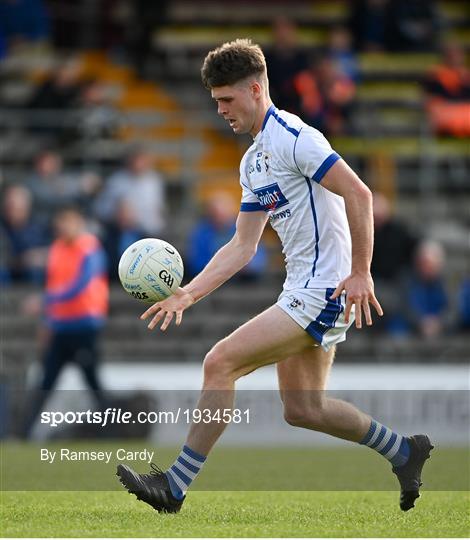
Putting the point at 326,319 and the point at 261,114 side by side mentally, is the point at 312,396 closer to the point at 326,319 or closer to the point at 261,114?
the point at 326,319

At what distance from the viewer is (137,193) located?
57.2ft

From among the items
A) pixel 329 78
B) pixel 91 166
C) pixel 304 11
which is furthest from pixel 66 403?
pixel 304 11

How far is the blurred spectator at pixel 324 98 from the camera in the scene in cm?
1772

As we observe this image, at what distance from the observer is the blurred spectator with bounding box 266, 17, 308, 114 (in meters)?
17.6

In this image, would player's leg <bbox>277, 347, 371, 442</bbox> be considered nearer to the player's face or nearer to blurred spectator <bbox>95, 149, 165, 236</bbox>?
Answer: the player's face

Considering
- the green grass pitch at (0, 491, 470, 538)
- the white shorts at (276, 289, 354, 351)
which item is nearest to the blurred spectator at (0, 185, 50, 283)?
the green grass pitch at (0, 491, 470, 538)

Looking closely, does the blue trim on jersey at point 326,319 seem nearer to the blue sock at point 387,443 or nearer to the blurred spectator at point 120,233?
the blue sock at point 387,443

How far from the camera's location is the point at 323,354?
789 cm

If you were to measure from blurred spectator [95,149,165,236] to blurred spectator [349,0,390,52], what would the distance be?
4564 millimetres

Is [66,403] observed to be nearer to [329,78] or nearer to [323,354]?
[329,78]

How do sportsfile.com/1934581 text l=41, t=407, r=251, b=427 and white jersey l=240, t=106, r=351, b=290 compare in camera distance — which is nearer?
white jersey l=240, t=106, r=351, b=290

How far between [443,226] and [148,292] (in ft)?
37.0

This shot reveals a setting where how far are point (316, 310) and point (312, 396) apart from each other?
0.51 meters

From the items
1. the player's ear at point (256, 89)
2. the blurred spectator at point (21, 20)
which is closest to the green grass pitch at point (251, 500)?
the player's ear at point (256, 89)
